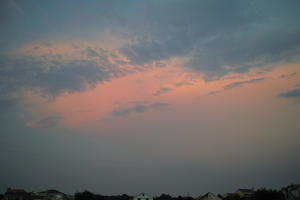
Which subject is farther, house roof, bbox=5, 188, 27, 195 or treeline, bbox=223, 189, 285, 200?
house roof, bbox=5, 188, 27, 195

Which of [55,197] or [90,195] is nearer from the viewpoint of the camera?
[90,195]

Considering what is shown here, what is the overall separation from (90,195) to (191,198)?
124 ft

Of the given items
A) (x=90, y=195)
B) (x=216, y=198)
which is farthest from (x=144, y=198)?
(x=216, y=198)

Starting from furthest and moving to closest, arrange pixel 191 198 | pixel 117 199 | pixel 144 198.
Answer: pixel 117 199, pixel 191 198, pixel 144 198

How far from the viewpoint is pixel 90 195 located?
70.2 meters

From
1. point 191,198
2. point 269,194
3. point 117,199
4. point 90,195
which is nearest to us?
point 269,194

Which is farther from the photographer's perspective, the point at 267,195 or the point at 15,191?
the point at 15,191

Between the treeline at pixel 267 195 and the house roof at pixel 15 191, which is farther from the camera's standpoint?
the house roof at pixel 15 191

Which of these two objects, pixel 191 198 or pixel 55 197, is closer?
pixel 55 197

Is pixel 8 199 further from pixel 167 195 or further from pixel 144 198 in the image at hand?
pixel 167 195

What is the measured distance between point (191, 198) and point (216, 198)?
25.5 metres

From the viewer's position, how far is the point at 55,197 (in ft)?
263

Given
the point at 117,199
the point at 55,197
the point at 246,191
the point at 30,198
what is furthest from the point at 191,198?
the point at 30,198

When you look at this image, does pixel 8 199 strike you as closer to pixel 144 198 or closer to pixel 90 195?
pixel 90 195
